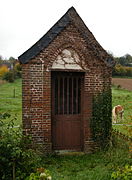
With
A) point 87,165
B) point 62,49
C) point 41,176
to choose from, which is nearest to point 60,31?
point 62,49

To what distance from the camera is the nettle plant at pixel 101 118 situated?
761cm

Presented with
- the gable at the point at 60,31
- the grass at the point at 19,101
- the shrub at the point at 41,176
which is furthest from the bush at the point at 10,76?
the shrub at the point at 41,176

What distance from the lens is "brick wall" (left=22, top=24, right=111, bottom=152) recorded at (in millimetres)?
7070

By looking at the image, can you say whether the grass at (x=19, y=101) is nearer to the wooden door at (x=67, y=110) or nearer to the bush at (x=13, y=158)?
the wooden door at (x=67, y=110)

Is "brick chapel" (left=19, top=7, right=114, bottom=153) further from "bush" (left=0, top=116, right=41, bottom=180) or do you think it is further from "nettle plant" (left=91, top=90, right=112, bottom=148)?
"bush" (left=0, top=116, right=41, bottom=180)

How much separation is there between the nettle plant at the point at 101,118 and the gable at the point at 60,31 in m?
1.23

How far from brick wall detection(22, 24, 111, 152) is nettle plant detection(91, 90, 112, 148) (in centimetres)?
18

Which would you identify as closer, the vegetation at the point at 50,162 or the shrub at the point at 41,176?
the shrub at the point at 41,176

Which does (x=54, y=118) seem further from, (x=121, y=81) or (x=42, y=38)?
(x=121, y=81)

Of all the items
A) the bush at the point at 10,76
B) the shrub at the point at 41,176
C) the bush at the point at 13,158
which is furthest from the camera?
the bush at the point at 10,76

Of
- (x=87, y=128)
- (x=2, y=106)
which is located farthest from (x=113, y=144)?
(x=2, y=106)

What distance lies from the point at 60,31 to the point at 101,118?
130 inches

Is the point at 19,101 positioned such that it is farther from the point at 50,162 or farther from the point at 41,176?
the point at 41,176

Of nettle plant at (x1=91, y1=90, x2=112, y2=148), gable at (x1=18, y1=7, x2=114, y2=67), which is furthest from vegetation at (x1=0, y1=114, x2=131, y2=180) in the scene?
gable at (x1=18, y1=7, x2=114, y2=67)
